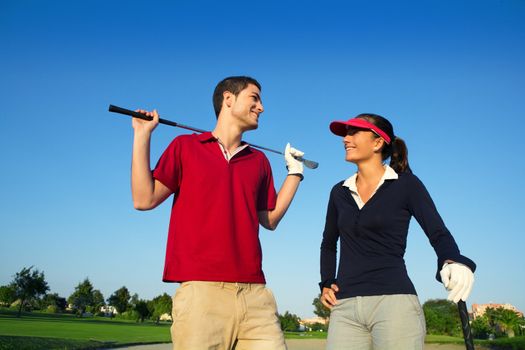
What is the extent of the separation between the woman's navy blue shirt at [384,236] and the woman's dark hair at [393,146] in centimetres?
20

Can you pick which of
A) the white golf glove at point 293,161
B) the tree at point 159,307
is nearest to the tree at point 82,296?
the tree at point 159,307

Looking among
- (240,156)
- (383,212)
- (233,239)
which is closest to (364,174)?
(383,212)

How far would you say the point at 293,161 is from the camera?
13.5 ft

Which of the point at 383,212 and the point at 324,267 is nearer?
the point at 383,212

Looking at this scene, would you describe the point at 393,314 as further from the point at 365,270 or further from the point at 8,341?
the point at 8,341

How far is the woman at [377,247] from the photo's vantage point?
3273 mm

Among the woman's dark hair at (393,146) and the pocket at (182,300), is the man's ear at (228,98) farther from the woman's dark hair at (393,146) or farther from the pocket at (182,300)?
the pocket at (182,300)

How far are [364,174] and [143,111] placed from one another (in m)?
1.77

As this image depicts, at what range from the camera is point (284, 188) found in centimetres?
394

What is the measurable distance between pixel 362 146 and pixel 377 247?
2.78 feet

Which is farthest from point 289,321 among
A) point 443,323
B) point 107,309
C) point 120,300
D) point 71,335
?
point 107,309

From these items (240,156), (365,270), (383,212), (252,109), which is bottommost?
(365,270)

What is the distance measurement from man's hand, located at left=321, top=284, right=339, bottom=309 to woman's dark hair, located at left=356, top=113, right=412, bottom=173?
1056 mm

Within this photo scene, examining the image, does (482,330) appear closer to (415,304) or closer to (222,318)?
(415,304)
